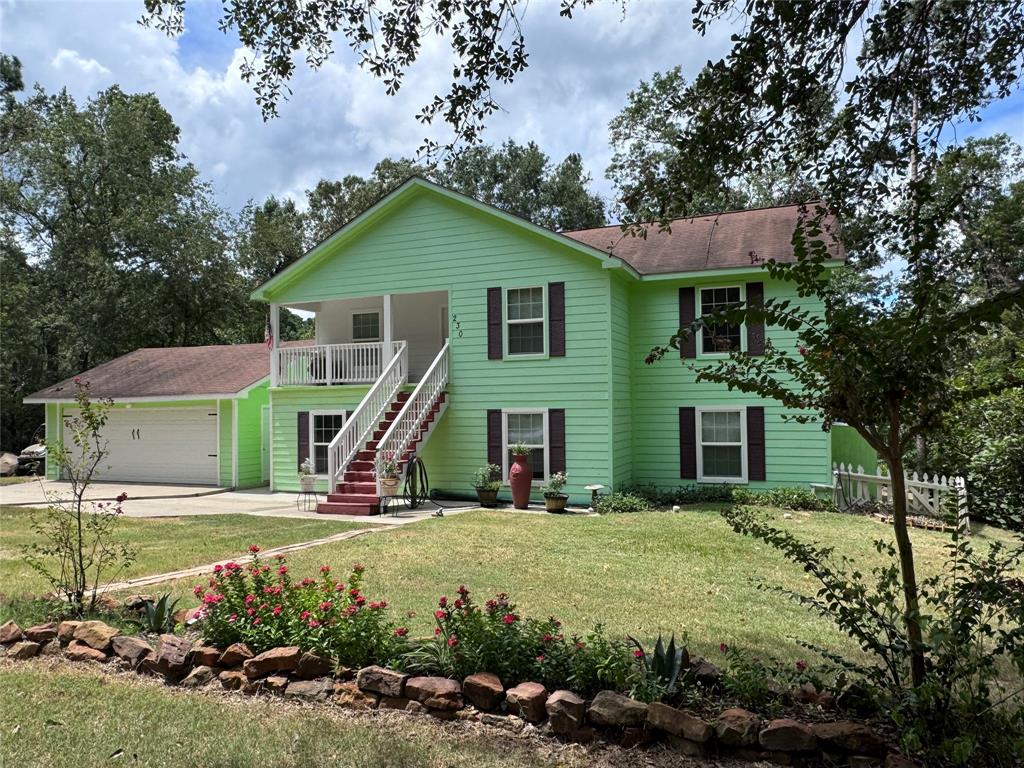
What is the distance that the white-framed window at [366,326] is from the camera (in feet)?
56.9

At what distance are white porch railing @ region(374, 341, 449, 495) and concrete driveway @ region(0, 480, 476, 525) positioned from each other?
1.25 meters

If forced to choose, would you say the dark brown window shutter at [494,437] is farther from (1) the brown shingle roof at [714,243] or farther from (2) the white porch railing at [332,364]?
(1) the brown shingle roof at [714,243]

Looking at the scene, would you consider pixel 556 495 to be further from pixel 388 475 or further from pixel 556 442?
pixel 388 475

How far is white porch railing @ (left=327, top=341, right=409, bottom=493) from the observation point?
Answer: 13344 mm

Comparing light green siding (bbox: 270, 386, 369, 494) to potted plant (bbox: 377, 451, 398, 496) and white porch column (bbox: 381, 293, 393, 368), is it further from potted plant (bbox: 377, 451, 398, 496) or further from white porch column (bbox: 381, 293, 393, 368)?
potted plant (bbox: 377, 451, 398, 496)

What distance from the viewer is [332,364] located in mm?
15961

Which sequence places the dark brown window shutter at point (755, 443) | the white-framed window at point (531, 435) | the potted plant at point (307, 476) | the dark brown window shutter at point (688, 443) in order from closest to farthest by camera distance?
the dark brown window shutter at point (755, 443) < the white-framed window at point (531, 435) < the dark brown window shutter at point (688, 443) < the potted plant at point (307, 476)

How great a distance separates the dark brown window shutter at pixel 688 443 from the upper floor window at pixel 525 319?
3545mm

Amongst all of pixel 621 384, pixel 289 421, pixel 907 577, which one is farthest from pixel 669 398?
pixel 907 577

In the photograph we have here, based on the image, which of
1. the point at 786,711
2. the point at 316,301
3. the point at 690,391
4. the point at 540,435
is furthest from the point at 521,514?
the point at 786,711

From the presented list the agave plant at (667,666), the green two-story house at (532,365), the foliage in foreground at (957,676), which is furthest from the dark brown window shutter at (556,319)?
the foliage in foreground at (957,676)

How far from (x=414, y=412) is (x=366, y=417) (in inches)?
43.0

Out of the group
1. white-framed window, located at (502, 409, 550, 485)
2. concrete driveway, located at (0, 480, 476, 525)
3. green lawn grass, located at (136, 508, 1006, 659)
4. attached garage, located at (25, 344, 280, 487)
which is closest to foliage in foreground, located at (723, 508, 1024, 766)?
green lawn grass, located at (136, 508, 1006, 659)

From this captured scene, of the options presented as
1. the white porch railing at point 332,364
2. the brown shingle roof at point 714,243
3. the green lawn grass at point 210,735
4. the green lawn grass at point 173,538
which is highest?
the brown shingle roof at point 714,243
